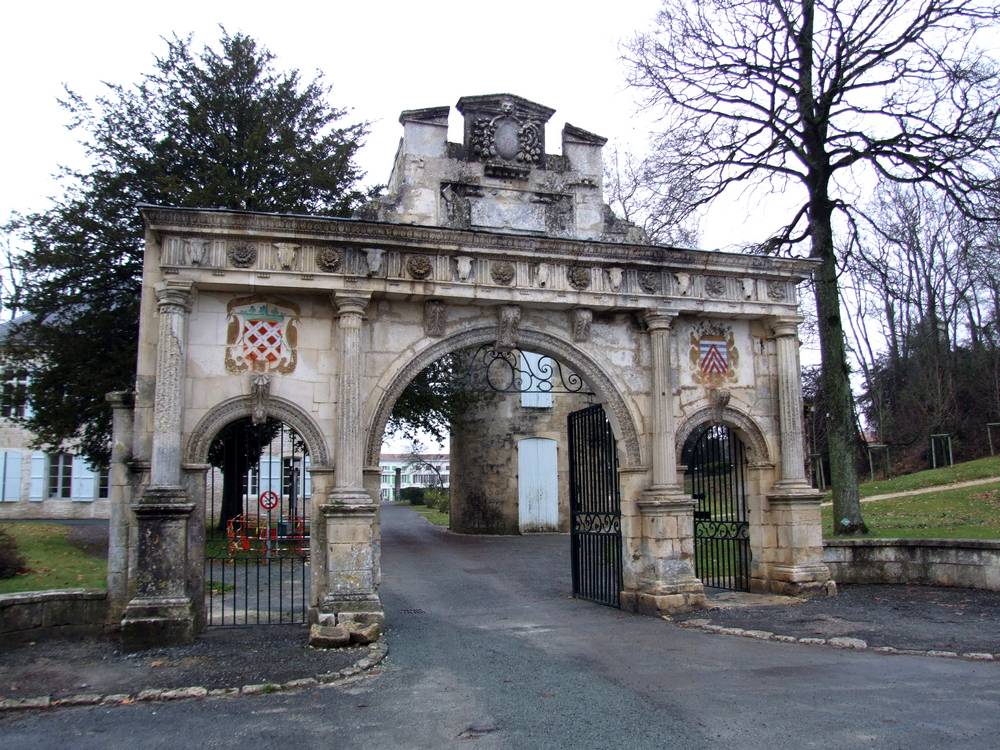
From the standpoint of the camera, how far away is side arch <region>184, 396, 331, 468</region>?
28.3ft

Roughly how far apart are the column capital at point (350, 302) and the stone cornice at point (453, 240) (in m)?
0.60

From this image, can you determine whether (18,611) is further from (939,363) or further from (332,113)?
(939,363)

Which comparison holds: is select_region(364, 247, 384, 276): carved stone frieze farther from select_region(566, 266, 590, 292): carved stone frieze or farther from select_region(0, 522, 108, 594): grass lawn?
select_region(0, 522, 108, 594): grass lawn

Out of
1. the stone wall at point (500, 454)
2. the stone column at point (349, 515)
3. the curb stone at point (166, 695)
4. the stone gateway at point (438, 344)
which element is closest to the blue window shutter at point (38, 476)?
the stone wall at point (500, 454)

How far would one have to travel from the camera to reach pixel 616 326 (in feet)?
34.1

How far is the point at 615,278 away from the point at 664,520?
3085 millimetres

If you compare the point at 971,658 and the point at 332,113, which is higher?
the point at 332,113

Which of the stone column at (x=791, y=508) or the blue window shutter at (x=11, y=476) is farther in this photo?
the blue window shutter at (x=11, y=476)

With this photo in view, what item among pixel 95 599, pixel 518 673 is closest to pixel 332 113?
pixel 95 599

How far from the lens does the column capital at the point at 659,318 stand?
10.2 meters

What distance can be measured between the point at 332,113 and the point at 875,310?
2186 cm

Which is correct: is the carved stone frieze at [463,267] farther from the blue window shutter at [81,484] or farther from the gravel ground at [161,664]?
the blue window shutter at [81,484]

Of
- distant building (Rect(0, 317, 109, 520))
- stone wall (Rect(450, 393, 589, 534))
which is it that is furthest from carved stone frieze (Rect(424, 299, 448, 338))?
distant building (Rect(0, 317, 109, 520))

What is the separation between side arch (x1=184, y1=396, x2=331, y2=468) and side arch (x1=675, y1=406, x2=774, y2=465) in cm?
459
